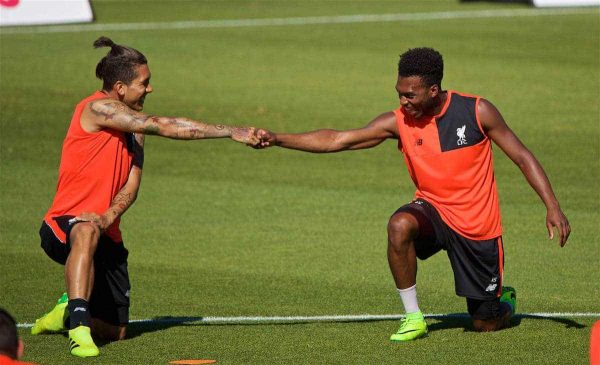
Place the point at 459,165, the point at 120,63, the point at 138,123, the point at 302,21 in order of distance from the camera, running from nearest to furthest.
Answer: the point at 138,123 < the point at 120,63 < the point at 459,165 < the point at 302,21

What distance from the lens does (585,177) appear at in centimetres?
1817

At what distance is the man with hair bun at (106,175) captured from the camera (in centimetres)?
986

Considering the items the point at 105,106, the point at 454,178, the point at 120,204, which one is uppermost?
the point at 105,106

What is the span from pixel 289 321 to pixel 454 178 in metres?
1.83

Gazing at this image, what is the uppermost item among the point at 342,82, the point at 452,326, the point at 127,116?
the point at 342,82

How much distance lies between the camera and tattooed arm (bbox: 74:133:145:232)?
9.75 meters

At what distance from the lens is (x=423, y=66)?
10.1m

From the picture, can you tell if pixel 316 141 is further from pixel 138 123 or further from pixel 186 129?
pixel 138 123

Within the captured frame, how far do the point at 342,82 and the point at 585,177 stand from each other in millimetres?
7425

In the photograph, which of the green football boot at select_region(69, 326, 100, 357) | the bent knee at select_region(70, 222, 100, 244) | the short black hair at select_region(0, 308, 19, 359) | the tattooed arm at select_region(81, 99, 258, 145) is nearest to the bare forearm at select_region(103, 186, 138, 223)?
the bent knee at select_region(70, 222, 100, 244)

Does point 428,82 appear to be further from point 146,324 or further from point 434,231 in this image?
point 146,324

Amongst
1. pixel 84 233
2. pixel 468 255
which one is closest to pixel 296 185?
pixel 468 255

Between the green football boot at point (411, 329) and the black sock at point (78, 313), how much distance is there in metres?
2.30

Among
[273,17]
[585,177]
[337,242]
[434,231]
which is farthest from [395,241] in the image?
[273,17]
